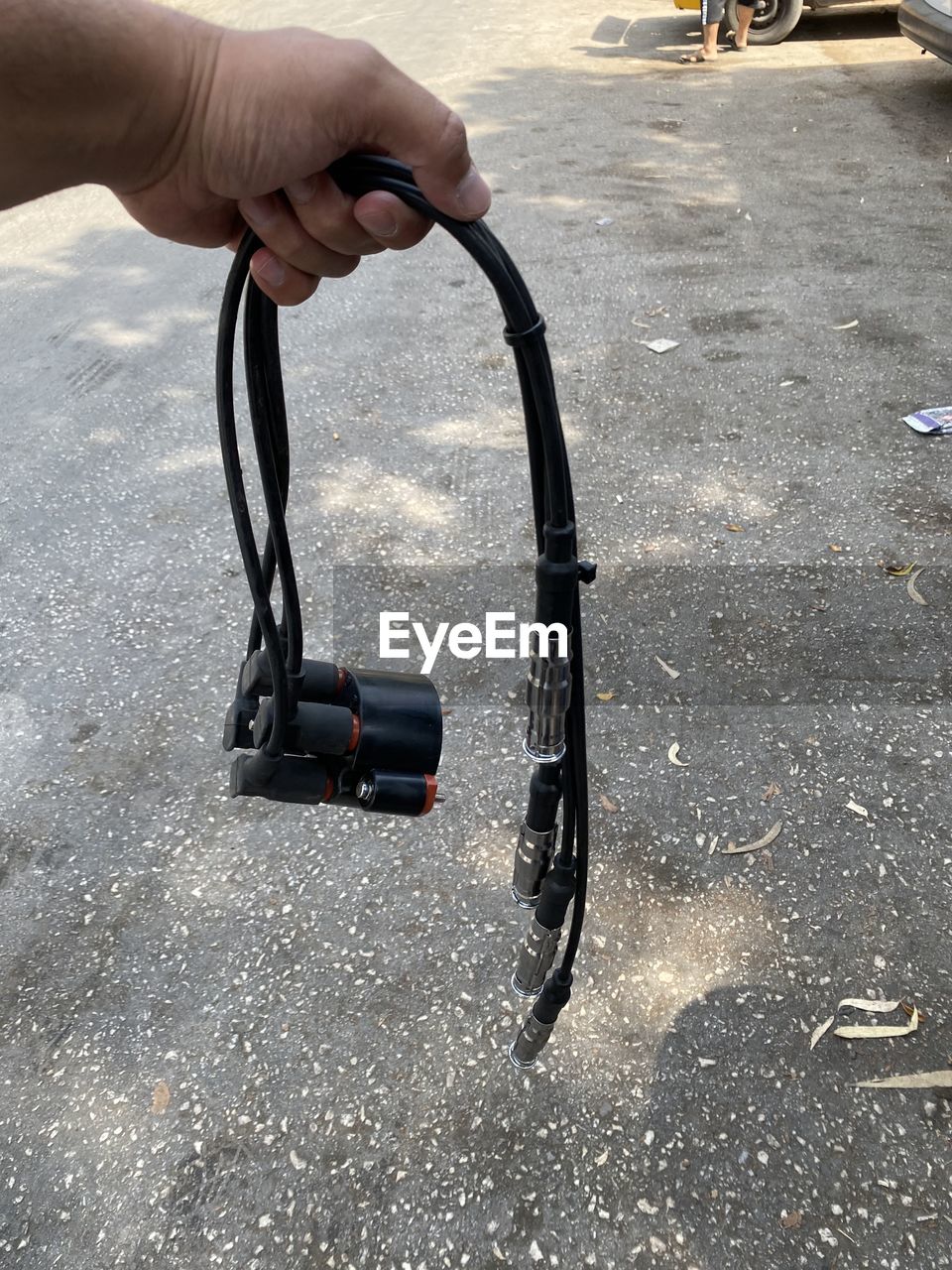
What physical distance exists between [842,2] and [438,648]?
8.53m

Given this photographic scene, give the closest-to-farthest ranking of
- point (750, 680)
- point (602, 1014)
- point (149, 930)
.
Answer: point (602, 1014) → point (149, 930) → point (750, 680)

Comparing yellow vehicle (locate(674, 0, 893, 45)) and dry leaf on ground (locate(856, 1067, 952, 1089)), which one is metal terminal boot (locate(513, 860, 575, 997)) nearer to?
dry leaf on ground (locate(856, 1067, 952, 1089))

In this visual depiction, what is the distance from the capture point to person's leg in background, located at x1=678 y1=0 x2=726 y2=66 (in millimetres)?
8250

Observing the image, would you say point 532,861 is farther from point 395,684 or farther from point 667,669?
point 667,669

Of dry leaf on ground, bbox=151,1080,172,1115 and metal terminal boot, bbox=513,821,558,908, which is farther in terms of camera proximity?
dry leaf on ground, bbox=151,1080,172,1115

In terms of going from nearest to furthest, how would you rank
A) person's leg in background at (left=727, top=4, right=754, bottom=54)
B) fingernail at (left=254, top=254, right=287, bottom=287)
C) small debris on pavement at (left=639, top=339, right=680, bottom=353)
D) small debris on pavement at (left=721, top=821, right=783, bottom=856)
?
fingernail at (left=254, top=254, right=287, bottom=287) < small debris on pavement at (left=721, top=821, right=783, bottom=856) < small debris on pavement at (left=639, top=339, right=680, bottom=353) < person's leg in background at (left=727, top=4, right=754, bottom=54)

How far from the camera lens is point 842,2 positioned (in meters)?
8.57

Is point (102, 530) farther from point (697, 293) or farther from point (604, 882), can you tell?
point (697, 293)

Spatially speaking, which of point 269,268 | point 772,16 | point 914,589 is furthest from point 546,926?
point 772,16

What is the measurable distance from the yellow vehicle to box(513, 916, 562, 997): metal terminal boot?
30.9 ft

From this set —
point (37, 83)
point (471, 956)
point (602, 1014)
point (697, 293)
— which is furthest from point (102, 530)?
point (697, 293)

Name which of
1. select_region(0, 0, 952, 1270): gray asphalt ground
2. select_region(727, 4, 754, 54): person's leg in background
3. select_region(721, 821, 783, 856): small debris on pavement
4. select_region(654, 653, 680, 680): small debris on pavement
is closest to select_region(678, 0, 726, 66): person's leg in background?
select_region(727, 4, 754, 54): person's leg in background

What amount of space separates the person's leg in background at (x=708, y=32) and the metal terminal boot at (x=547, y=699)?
8.86 metres

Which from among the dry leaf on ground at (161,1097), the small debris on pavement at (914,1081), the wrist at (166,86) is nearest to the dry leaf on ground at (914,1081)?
the small debris on pavement at (914,1081)
